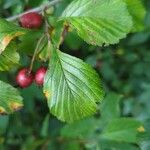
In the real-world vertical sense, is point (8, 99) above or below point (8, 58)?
below

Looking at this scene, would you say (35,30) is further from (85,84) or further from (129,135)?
(129,135)

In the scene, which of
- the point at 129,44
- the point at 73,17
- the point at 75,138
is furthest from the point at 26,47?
the point at 129,44

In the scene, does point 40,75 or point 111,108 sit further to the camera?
point 111,108

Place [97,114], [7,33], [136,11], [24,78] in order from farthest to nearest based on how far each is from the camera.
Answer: [97,114]
[136,11]
[24,78]
[7,33]

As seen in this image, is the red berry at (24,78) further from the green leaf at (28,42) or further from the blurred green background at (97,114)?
the blurred green background at (97,114)

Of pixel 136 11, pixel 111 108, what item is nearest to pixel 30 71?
pixel 136 11

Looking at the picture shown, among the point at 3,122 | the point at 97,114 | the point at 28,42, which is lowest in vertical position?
the point at 97,114

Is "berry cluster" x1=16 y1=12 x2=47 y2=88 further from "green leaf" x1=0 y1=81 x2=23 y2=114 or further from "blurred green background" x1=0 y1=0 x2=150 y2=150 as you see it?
"blurred green background" x1=0 y1=0 x2=150 y2=150

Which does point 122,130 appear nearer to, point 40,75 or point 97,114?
point 97,114

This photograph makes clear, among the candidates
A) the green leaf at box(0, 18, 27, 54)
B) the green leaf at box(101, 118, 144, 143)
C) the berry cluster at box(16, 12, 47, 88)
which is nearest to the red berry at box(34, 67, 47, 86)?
the berry cluster at box(16, 12, 47, 88)
